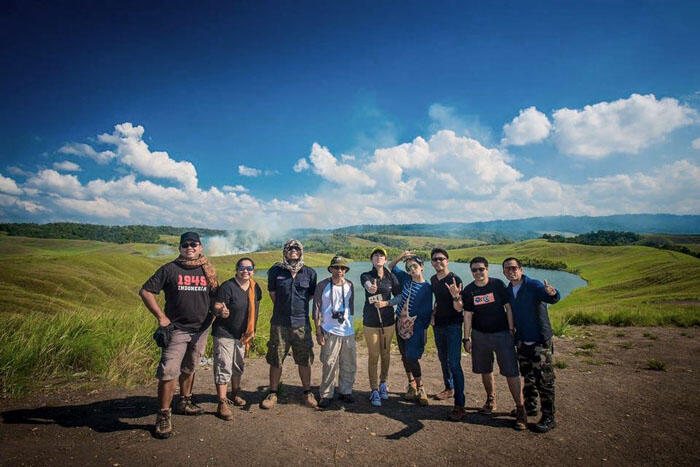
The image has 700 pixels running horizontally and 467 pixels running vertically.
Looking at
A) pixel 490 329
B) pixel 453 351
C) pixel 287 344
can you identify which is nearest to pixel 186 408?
pixel 287 344

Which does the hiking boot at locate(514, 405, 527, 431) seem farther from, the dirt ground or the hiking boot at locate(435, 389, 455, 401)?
the hiking boot at locate(435, 389, 455, 401)

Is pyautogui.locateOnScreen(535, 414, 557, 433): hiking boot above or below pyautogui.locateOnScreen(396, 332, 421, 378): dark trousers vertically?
below

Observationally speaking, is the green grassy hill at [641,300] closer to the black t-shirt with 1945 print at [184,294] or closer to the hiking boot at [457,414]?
the hiking boot at [457,414]

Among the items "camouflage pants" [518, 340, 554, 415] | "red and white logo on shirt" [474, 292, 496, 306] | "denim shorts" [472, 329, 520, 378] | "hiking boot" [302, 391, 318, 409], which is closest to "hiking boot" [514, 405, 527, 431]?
"camouflage pants" [518, 340, 554, 415]

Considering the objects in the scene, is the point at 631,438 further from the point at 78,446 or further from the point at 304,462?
the point at 78,446

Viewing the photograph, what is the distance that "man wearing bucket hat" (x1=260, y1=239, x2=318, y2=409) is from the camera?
235 inches

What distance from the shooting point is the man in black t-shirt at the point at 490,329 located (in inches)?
205

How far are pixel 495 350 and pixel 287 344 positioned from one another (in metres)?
3.75

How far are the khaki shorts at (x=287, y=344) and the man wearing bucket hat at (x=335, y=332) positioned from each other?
0.27m

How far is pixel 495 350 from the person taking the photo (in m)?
5.38

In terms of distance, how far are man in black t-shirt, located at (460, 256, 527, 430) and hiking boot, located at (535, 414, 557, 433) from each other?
0.20 meters

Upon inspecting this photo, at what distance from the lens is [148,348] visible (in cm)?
793

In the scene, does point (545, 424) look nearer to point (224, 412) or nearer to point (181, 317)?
point (224, 412)

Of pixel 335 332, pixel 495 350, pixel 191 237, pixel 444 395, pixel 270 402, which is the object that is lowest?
pixel 444 395
